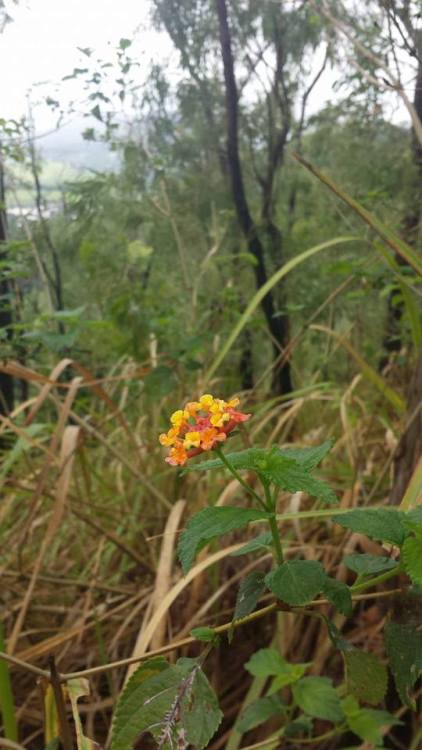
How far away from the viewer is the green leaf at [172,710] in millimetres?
397

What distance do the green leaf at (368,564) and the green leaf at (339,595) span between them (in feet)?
0.10

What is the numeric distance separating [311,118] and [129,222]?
652 mm

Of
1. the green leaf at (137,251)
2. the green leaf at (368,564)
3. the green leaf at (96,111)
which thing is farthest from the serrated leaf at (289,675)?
the green leaf at (137,251)

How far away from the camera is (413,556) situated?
0.40 meters

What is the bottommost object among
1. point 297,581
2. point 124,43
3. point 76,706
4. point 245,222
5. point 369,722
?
point 369,722

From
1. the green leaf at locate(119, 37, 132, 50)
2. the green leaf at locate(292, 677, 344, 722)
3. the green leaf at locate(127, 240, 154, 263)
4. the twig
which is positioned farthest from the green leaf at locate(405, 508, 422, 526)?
the green leaf at locate(127, 240, 154, 263)

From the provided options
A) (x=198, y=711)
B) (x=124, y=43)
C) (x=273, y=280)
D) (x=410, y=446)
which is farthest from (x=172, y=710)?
(x=124, y=43)

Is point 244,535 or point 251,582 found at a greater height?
point 251,582

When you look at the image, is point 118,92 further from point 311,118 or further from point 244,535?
point 244,535

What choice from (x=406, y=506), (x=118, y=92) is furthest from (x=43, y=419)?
(x=406, y=506)

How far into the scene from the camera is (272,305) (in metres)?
1.89

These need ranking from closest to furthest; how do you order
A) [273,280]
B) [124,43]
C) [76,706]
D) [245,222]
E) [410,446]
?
[76,706]
[410,446]
[273,280]
[124,43]
[245,222]

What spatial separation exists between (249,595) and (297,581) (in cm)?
5

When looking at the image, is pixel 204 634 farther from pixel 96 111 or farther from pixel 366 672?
pixel 96 111
